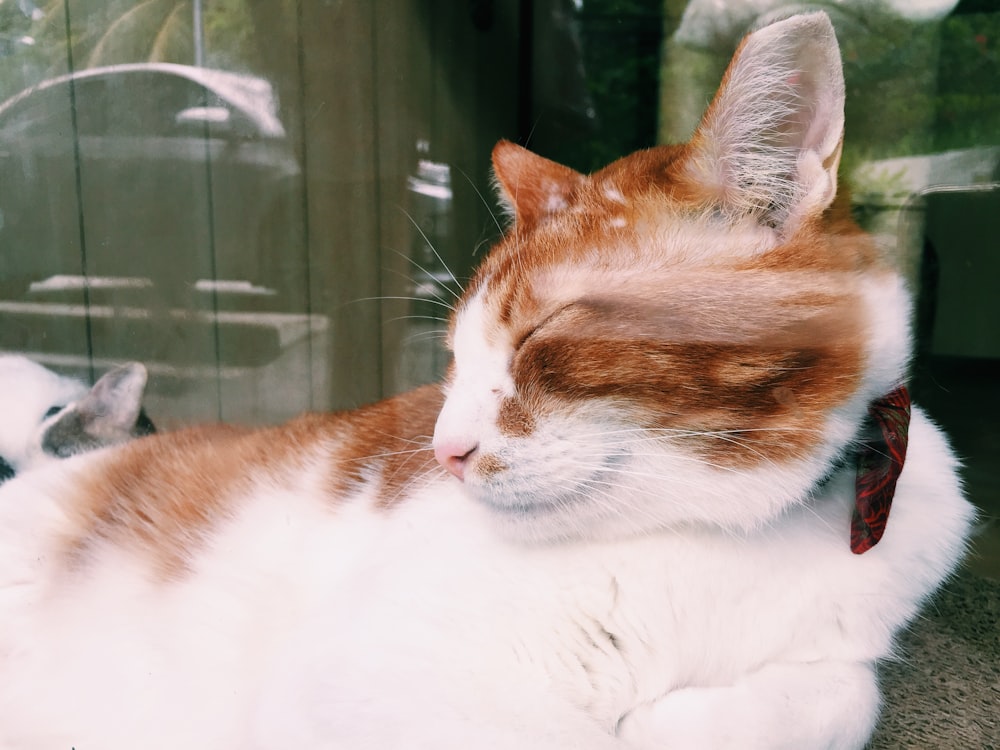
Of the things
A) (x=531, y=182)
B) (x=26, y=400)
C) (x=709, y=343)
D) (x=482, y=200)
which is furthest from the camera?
(x=26, y=400)

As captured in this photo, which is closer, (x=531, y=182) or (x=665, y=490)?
(x=665, y=490)

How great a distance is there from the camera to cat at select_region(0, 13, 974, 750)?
68 cm

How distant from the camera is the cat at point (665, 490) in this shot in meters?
0.68

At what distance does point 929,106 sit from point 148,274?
1108 mm

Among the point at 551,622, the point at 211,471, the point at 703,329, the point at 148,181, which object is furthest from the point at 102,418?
the point at 703,329

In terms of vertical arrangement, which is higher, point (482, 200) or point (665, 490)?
point (482, 200)

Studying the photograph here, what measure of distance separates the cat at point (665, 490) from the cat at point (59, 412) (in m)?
0.53

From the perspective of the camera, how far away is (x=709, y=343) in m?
0.67

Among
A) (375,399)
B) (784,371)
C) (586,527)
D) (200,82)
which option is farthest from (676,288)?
(200,82)

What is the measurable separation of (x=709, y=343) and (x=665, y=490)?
156 millimetres

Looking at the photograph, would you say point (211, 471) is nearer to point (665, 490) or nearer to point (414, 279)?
point (414, 279)

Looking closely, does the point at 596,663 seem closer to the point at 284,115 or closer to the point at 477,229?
the point at 477,229

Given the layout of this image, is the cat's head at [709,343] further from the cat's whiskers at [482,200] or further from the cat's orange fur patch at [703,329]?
the cat's whiskers at [482,200]

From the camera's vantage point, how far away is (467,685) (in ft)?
2.41
